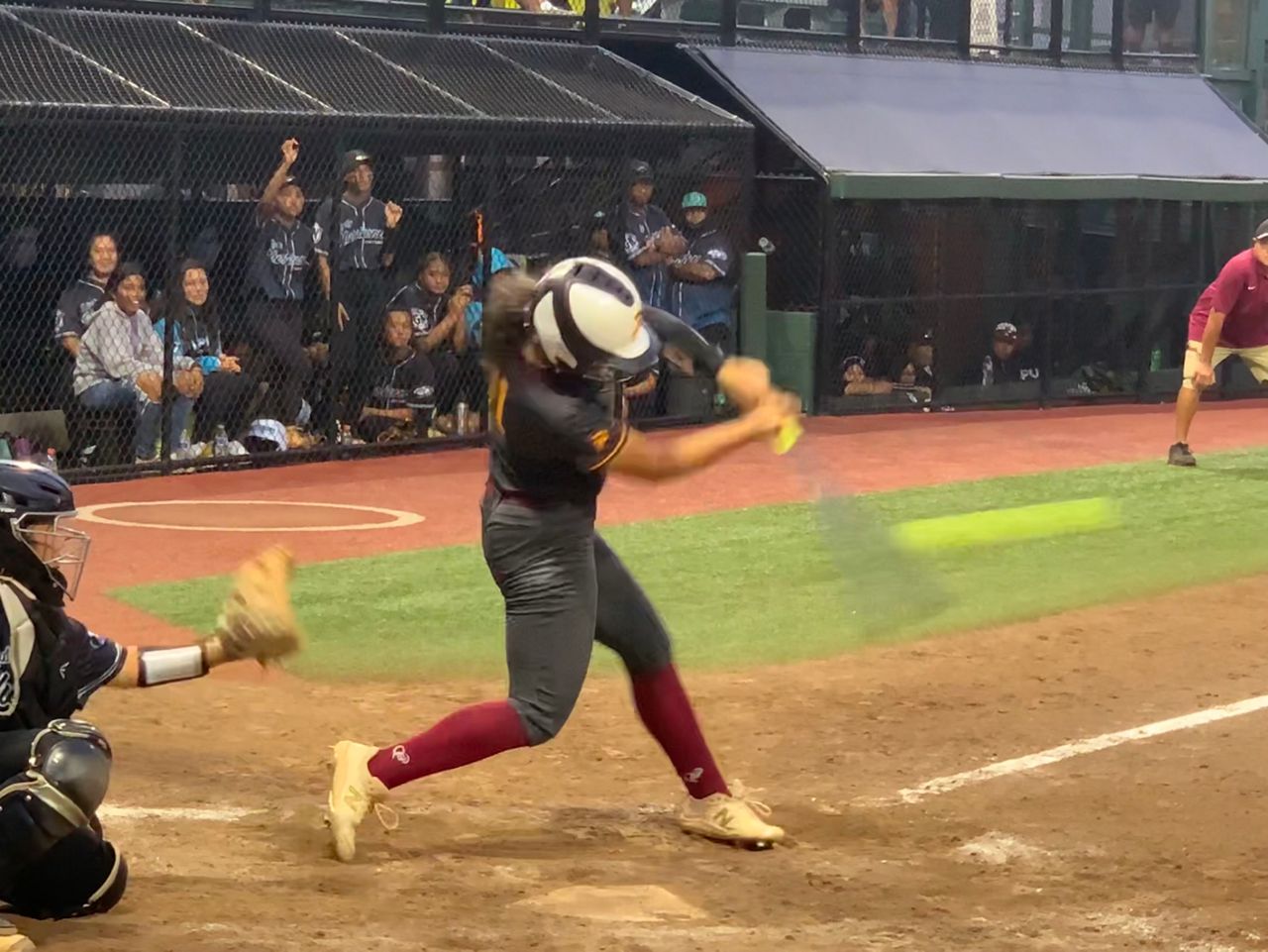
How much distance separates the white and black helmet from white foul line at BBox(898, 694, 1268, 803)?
6.41ft

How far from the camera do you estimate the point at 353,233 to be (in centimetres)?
1383

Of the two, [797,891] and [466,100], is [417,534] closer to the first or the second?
[466,100]

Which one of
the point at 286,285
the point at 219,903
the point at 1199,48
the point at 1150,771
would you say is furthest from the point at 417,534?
the point at 1199,48

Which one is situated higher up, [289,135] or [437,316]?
[289,135]

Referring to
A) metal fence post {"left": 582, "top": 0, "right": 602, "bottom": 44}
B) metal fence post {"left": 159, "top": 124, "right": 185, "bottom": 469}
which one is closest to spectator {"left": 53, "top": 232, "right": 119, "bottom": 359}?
metal fence post {"left": 159, "top": 124, "right": 185, "bottom": 469}

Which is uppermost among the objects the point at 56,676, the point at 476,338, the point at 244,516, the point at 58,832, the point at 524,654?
the point at 56,676

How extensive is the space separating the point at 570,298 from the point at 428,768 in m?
1.35

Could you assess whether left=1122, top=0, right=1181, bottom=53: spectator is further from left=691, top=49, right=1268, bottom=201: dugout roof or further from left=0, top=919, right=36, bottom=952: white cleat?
left=0, top=919, right=36, bottom=952: white cleat

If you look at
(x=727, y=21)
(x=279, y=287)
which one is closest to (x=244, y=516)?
(x=279, y=287)

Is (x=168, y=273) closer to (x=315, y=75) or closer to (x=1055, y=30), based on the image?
(x=315, y=75)

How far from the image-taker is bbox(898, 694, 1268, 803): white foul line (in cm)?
617

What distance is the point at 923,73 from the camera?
19609 millimetres

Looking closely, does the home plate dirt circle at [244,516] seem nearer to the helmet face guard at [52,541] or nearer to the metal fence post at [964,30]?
the helmet face guard at [52,541]

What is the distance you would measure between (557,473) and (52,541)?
4.29 feet
